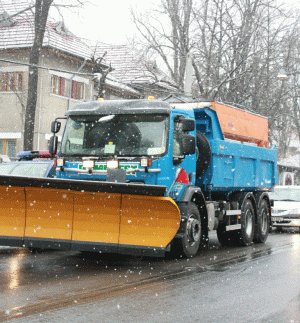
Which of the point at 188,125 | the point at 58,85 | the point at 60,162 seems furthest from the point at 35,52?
the point at 188,125

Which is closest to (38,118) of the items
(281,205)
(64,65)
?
(64,65)

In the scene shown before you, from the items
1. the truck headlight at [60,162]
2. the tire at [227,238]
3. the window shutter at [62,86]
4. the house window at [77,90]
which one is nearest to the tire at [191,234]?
the truck headlight at [60,162]

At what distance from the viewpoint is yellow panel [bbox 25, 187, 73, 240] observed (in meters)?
9.20

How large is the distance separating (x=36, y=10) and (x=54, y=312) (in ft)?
64.2

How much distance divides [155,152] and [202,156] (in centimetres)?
182

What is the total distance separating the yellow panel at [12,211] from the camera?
30.7 feet

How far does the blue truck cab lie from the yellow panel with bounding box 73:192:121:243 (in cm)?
50

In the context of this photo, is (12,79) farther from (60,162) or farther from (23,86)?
(60,162)

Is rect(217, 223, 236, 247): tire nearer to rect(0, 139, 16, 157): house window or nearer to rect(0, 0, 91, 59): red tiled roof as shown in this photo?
rect(0, 0, 91, 59): red tiled roof

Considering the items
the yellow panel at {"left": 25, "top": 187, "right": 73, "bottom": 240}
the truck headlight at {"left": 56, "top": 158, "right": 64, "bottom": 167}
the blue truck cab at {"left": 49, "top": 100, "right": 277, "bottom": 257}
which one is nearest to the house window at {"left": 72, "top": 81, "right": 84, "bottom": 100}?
the blue truck cab at {"left": 49, "top": 100, "right": 277, "bottom": 257}

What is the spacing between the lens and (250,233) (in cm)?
1396

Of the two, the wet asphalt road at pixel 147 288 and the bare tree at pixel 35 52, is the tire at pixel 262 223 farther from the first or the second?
the bare tree at pixel 35 52

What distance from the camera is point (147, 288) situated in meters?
7.50

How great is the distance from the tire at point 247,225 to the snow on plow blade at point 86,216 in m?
→ 4.79
